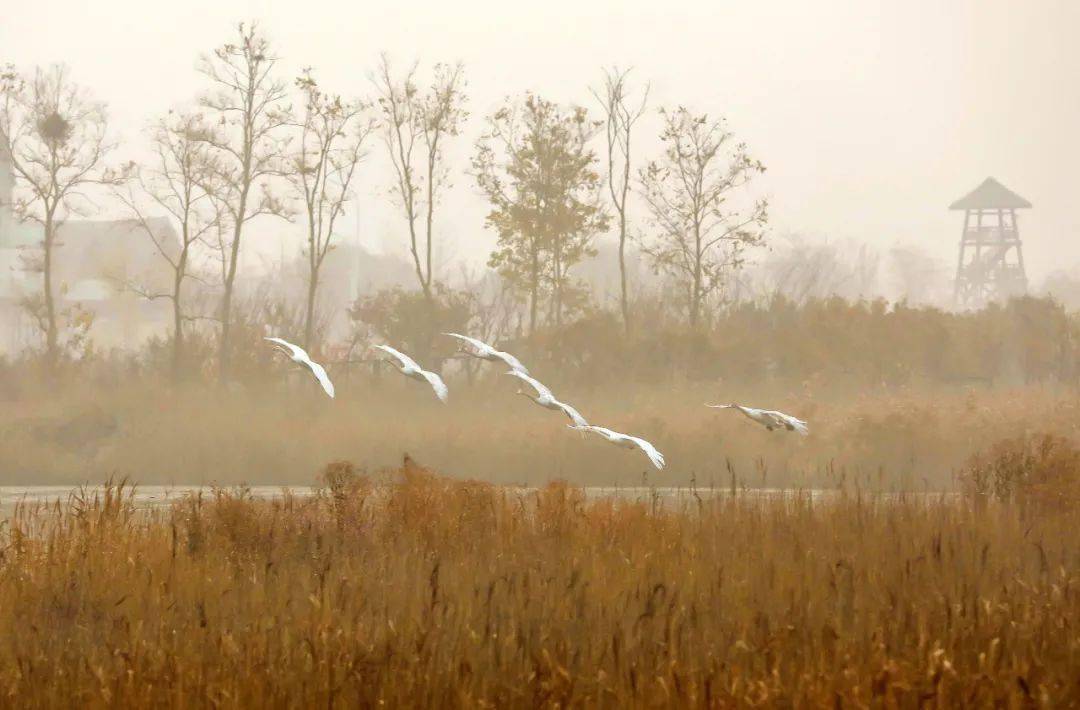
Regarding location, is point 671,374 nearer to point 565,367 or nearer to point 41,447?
point 565,367

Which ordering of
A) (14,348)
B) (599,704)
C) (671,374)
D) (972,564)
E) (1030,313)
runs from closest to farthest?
(599,704) → (972,564) → (671,374) → (1030,313) → (14,348)

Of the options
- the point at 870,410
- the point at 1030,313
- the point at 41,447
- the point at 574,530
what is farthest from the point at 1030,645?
the point at 1030,313

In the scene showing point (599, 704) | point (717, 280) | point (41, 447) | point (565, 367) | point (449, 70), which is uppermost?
point (449, 70)

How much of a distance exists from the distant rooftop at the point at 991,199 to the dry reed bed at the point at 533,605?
211 feet

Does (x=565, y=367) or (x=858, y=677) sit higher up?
(x=565, y=367)

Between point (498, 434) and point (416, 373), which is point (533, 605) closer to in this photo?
point (416, 373)

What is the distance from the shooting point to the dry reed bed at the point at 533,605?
24.4 ft

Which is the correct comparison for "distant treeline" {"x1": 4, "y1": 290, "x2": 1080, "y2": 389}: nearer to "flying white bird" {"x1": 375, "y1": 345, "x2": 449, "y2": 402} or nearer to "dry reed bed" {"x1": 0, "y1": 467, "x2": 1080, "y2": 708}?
"flying white bird" {"x1": 375, "y1": 345, "x2": 449, "y2": 402}

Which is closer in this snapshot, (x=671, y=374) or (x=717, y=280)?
(x=671, y=374)

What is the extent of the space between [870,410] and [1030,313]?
13.4 meters

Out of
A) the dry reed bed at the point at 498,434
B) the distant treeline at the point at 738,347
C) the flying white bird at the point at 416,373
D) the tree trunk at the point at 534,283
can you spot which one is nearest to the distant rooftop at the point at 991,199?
the distant treeline at the point at 738,347

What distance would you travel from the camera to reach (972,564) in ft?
36.8

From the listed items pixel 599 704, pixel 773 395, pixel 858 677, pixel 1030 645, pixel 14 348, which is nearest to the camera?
pixel 599 704

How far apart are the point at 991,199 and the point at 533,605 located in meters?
71.2
